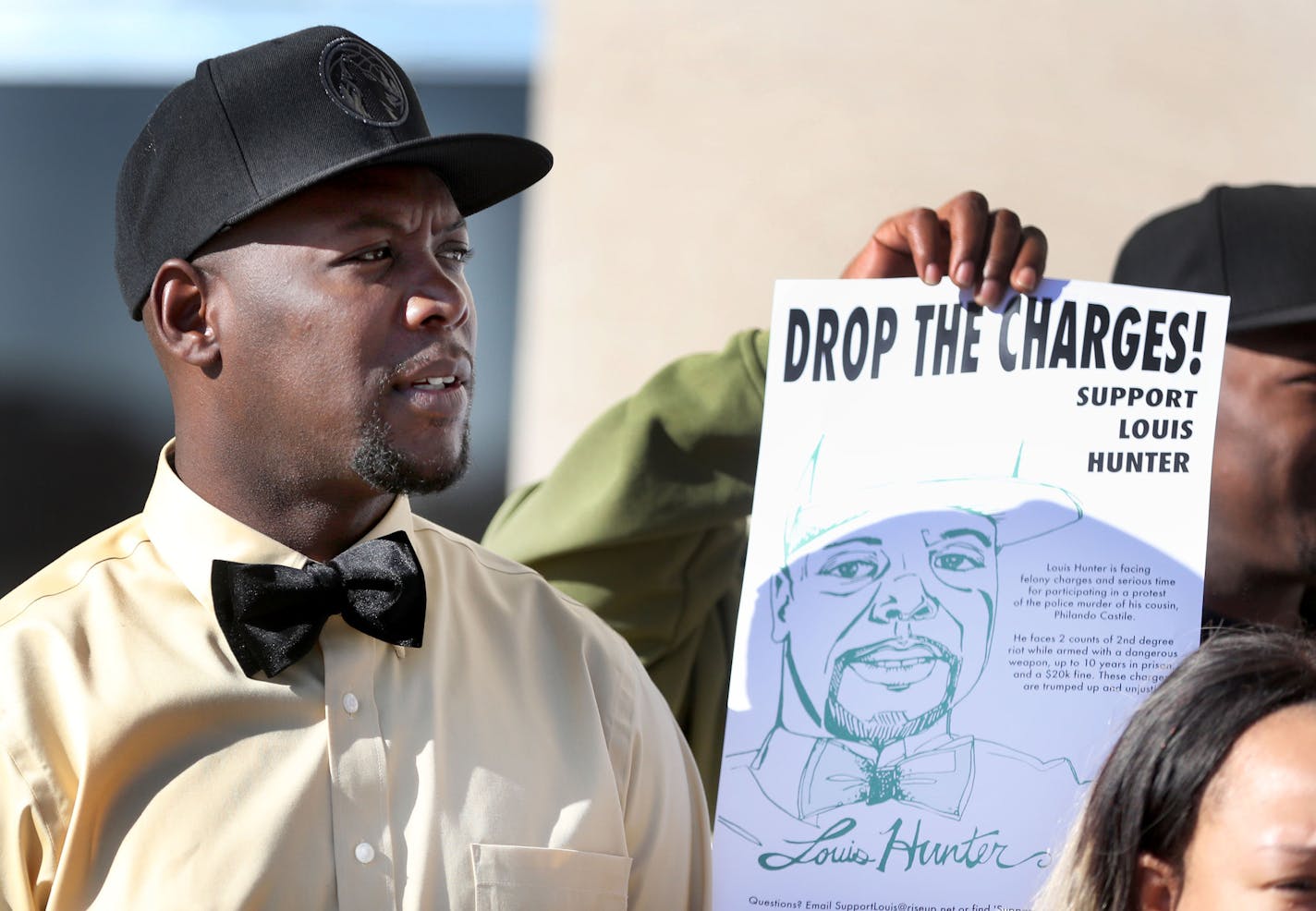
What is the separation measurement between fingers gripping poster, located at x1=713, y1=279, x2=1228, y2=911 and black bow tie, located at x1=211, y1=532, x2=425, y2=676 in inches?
15.8

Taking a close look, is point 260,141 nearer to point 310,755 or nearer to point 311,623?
point 311,623

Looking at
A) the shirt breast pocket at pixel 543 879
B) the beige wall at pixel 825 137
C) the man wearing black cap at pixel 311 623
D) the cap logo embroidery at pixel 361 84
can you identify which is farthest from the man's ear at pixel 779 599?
the beige wall at pixel 825 137

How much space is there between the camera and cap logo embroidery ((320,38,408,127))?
1.66 meters

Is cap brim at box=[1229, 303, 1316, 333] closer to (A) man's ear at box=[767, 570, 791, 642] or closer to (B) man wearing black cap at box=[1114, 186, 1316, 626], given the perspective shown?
(B) man wearing black cap at box=[1114, 186, 1316, 626]

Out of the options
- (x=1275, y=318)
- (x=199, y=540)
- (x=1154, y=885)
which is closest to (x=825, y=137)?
(x=1275, y=318)

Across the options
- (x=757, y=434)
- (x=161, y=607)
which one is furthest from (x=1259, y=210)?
(x=161, y=607)

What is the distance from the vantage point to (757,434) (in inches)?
88.8

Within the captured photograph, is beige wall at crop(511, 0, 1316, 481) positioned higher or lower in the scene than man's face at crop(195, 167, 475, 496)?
higher

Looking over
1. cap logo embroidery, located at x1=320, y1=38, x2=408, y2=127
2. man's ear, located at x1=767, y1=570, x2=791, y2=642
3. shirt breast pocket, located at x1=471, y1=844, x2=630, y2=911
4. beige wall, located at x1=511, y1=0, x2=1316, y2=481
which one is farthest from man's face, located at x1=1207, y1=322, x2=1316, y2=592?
beige wall, located at x1=511, y1=0, x2=1316, y2=481

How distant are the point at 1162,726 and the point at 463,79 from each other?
251cm

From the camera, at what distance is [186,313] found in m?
1.68

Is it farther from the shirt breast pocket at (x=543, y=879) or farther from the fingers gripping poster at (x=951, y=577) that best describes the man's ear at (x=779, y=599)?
the shirt breast pocket at (x=543, y=879)

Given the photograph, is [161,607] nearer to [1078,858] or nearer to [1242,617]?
[1078,858]

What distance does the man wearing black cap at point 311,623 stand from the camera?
145 cm
